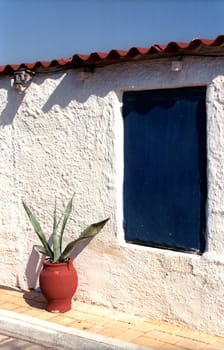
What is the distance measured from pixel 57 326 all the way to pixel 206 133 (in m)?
2.32

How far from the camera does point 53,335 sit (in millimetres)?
4766

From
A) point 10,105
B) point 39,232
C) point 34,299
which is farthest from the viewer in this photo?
point 10,105

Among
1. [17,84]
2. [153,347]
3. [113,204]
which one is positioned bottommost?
[153,347]

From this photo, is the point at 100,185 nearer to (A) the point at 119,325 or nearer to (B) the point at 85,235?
(B) the point at 85,235

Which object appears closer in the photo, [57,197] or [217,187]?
[217,187]

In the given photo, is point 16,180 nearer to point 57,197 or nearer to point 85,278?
point 57,197

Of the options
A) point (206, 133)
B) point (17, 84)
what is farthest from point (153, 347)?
point (17, 84)

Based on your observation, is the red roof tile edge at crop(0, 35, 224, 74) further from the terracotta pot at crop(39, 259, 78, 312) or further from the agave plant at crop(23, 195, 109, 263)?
the terracotta pot at crop(39, 259, 78, 312)

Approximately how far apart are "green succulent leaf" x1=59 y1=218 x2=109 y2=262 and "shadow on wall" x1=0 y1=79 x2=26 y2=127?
1.83 meters

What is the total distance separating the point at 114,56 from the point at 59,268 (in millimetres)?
2236

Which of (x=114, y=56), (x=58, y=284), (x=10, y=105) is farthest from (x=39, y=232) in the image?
(x=114, y=56)

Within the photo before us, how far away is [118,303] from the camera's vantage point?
17.6 ft

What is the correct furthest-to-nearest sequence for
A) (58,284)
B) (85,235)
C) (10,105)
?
(10,105) < (85,235) < (58,284)

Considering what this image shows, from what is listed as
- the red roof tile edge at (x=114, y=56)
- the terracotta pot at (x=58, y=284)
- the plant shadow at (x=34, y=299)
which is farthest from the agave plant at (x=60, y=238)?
the red roof tile edge at (x=114, y=56)
